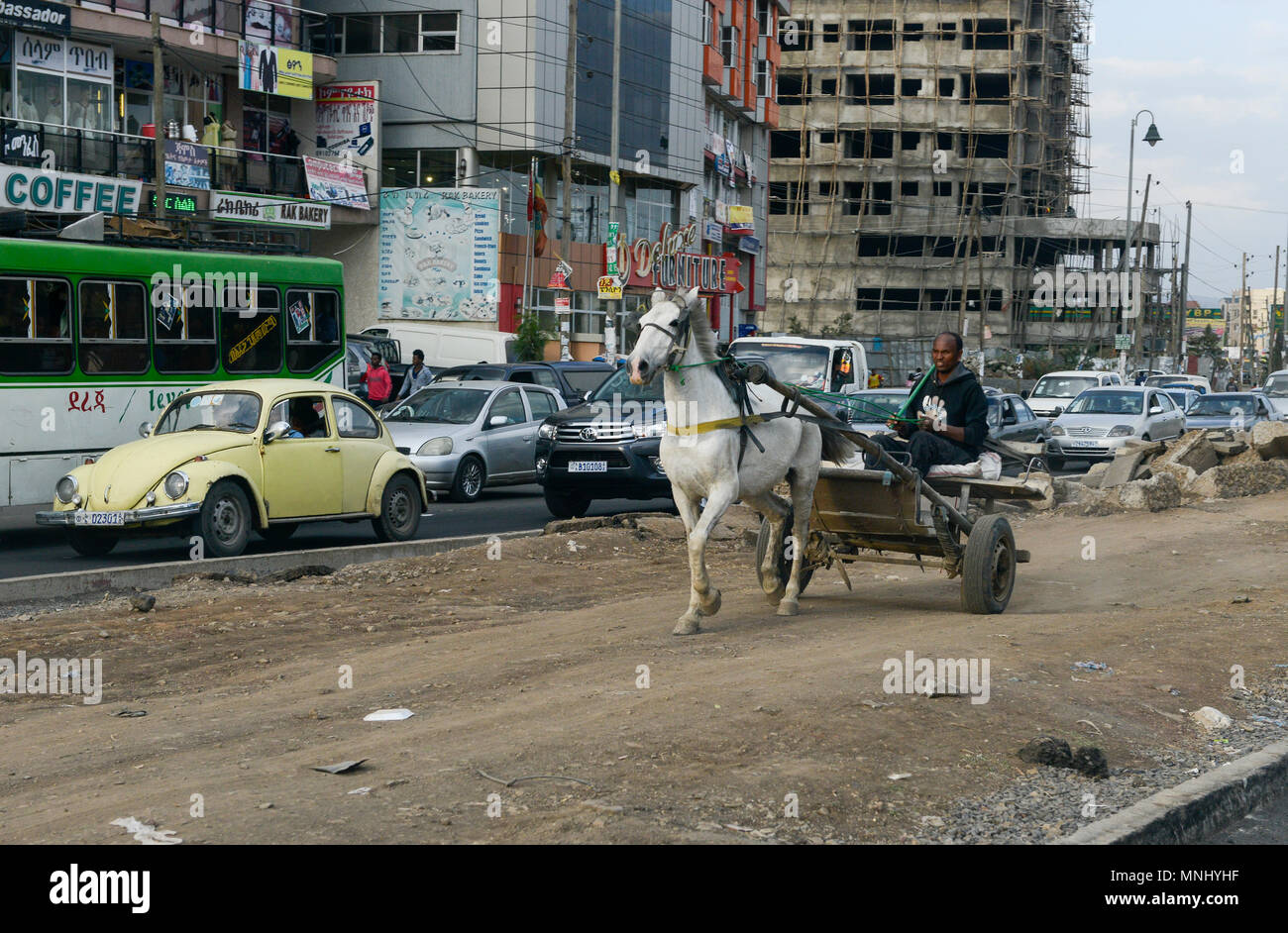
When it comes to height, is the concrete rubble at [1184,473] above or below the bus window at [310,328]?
below

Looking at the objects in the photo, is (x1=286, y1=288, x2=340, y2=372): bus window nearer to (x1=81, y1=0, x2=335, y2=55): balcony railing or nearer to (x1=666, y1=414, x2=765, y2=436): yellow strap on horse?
(x1=666, y1=414, x2=765, y2=436): yellow strap on horse

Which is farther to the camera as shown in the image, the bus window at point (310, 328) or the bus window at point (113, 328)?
the bus window at point (310, 328)

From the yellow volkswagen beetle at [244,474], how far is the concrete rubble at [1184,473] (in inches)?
387

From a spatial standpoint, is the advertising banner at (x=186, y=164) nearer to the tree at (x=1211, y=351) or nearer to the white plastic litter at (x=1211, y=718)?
the white plastic litter at (x=1211, y=718)

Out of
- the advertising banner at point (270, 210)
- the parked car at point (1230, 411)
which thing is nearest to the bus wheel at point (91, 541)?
the advertising banner at point (270, 210)

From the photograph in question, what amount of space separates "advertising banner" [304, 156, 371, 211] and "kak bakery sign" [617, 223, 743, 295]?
9472 mm

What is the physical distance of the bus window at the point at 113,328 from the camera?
17578 millimetres

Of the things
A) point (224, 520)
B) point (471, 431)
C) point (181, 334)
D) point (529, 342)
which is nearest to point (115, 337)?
point (181, 334)

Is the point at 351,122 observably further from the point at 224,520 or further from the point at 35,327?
the point at 224,520

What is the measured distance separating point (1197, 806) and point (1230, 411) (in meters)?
31.2

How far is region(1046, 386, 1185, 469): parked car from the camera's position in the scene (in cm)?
3084

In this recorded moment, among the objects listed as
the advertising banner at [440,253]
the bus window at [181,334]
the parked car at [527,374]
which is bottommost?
the parked car at [527,374]

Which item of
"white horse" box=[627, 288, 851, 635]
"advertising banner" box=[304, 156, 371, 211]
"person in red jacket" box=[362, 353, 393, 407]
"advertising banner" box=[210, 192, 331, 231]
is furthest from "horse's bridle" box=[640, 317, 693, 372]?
"advertising banner" box=[304, 156, 371, 211]

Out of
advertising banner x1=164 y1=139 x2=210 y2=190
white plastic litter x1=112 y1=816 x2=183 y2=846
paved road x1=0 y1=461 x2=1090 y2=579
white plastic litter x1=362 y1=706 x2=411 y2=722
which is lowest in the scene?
paved road x1=0 y1=461 x2=1090 y2=579
